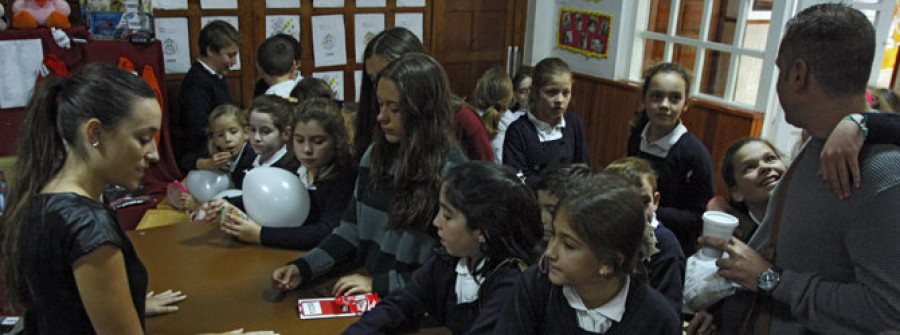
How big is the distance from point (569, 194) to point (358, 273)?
0.85m

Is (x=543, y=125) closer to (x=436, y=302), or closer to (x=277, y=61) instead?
(x=436, y=302)

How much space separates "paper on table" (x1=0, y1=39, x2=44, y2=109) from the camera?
11.6 feet

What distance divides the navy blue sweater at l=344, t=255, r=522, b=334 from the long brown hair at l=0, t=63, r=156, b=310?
2.47 feet

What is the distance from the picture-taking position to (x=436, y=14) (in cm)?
546

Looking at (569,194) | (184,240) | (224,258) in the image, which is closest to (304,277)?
(224,258)

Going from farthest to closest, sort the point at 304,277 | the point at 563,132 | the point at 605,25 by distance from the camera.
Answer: the point at 605,25, the point at 563,132, the point at 304,277

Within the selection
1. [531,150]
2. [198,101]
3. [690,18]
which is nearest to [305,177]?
[531,150]

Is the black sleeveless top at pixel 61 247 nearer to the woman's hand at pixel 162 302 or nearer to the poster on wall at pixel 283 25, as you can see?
the woman's hand at pixel 162 302

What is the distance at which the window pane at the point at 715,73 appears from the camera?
461 centimetres

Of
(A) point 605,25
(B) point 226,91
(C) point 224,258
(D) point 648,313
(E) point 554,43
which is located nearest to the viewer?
(D) point 648,313

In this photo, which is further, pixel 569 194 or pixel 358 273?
pixel 358 273

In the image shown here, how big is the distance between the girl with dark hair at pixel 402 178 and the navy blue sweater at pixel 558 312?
1.48 ft

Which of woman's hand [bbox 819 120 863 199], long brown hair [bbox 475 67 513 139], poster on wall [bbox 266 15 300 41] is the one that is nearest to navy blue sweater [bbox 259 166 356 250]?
woman's hand [bbox 819 120 863 199]

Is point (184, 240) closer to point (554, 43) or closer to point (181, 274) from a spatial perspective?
point (181, 274)
